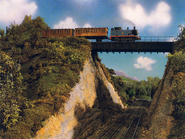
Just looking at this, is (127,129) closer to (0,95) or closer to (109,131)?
(109,131)

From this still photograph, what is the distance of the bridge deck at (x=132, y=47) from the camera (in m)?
35.3

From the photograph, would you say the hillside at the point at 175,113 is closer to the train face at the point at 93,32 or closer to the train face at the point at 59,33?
the train face at the point at 93,32

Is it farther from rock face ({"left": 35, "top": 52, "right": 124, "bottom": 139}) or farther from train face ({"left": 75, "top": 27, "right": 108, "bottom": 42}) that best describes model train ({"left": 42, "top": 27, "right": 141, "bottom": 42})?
rock face ({"left": 35, "top": 52, "right": 124, "bottom": 139})

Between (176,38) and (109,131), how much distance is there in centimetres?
2041

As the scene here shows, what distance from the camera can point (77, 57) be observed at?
30.5m

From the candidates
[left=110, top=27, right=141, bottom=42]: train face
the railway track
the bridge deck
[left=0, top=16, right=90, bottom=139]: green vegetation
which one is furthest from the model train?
the railway track

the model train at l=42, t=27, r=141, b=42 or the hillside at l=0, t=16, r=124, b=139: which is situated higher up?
the model train at l=42, t=27, r=141, b=42

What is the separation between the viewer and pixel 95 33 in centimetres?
4100

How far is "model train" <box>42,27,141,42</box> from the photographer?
40938 millimetres

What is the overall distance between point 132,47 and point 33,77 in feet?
66.2

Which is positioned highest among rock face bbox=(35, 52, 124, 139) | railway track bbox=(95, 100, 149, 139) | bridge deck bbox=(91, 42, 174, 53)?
bridge deck bbox=(91, 42, 174, 53)

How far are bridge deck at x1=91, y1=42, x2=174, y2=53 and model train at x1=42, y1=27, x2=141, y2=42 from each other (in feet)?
13.6

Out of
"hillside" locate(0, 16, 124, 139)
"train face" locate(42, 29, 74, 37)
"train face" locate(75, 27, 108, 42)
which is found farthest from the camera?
"train face" locate(42, 29, 74, 37)

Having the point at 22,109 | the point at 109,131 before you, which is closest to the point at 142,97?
the point at 109,131
